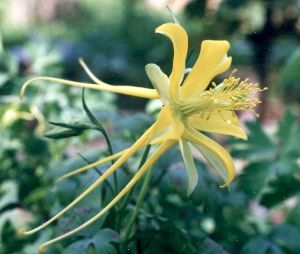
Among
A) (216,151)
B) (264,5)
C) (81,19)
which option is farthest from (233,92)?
(81,19)

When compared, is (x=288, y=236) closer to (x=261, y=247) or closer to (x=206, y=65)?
(x=261, y=247)

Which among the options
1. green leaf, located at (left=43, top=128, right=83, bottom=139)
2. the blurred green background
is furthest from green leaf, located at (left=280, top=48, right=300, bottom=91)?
green leaf, located at (left=43, top=128, right=83, bottom=139)

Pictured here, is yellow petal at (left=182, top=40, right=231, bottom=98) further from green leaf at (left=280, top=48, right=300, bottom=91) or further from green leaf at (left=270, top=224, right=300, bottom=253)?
green leaf at (left=280, top=48, right=300, bottom=91)

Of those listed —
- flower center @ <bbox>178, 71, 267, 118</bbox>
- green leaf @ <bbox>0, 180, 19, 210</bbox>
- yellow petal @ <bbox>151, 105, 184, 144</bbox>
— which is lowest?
green leaf @ <bbox>0, 180, 19, 210</bbox>

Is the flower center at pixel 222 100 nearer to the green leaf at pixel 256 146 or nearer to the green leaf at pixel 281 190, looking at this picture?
the green leaf at pixel 281 190

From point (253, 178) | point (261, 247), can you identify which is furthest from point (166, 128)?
point (253, 178)

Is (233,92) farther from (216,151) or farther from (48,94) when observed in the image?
(48,94)
